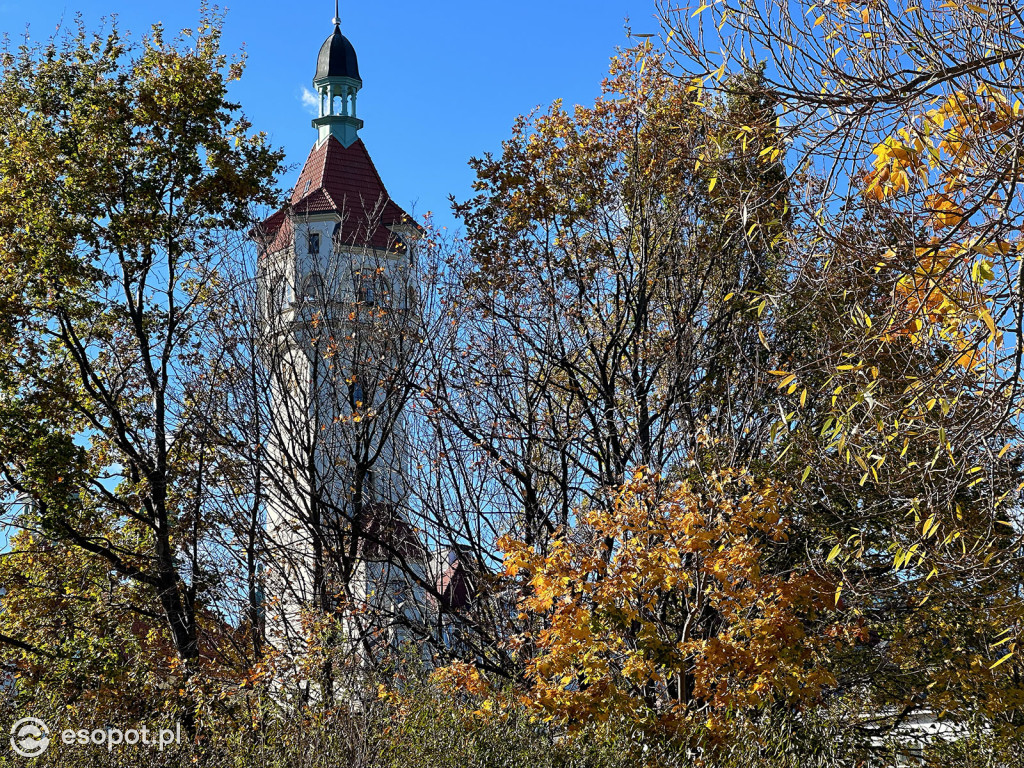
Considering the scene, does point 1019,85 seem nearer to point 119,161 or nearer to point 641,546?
point 641,546

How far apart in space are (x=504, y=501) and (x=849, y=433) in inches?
284

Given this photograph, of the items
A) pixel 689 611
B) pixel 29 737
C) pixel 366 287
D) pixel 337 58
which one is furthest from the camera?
pixel 337 58

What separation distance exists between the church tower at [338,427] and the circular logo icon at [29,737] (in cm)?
424

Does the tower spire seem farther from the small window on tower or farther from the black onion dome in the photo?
the small window on tower

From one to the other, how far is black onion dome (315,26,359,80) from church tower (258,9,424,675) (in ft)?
84.3

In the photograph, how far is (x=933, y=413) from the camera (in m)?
5.82

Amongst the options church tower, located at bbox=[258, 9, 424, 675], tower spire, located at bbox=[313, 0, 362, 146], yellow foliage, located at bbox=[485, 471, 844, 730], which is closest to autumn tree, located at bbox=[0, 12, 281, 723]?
church tower, located at bbox=[258, 9, 424, 675]

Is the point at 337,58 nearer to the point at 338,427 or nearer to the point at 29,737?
the point at 338,427

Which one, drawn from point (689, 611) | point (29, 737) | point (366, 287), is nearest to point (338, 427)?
point (366, 287)

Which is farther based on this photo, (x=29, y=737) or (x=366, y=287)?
(x=366, y=287)

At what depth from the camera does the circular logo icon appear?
677cm

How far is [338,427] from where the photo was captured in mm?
13805

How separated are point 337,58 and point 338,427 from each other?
95.0 ft

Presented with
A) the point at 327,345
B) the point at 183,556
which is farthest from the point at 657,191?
the point at 183,556
